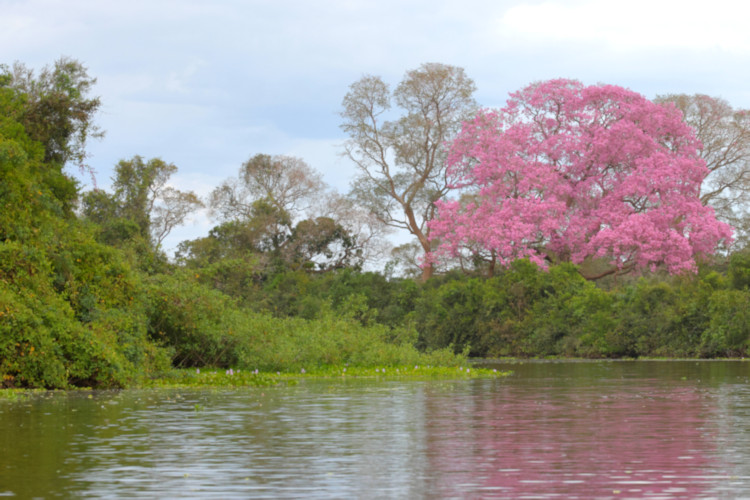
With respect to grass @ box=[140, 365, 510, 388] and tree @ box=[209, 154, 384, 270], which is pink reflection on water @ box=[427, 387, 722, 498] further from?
tree @ box=[209, 154, 384, 270]

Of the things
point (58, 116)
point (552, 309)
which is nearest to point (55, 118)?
point (58, 116)

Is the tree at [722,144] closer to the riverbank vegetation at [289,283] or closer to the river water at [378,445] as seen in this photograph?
the riverbank vegetation at [289,283]

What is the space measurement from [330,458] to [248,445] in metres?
1.49

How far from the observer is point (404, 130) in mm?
57156

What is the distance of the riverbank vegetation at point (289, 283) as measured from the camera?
2295 cm

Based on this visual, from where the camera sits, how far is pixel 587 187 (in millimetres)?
47969

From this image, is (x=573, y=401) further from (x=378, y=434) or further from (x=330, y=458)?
(x=330, y=458)

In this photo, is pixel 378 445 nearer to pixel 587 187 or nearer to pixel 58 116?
pixel 58 116

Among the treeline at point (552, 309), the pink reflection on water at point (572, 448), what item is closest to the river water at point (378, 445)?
the pink reflection on water at point (572, 448)

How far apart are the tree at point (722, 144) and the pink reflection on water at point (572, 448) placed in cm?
3742

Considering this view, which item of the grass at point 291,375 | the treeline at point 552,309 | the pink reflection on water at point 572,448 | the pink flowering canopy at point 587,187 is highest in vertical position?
the pink flowering canopy at point 587,187

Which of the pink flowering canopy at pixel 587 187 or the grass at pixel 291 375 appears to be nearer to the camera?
the grass at pixel 291 375

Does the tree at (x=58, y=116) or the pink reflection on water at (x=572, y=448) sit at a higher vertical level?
the tree at (x=58, y=116)

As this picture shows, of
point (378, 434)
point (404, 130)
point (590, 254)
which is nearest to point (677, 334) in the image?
point (590, 254)
